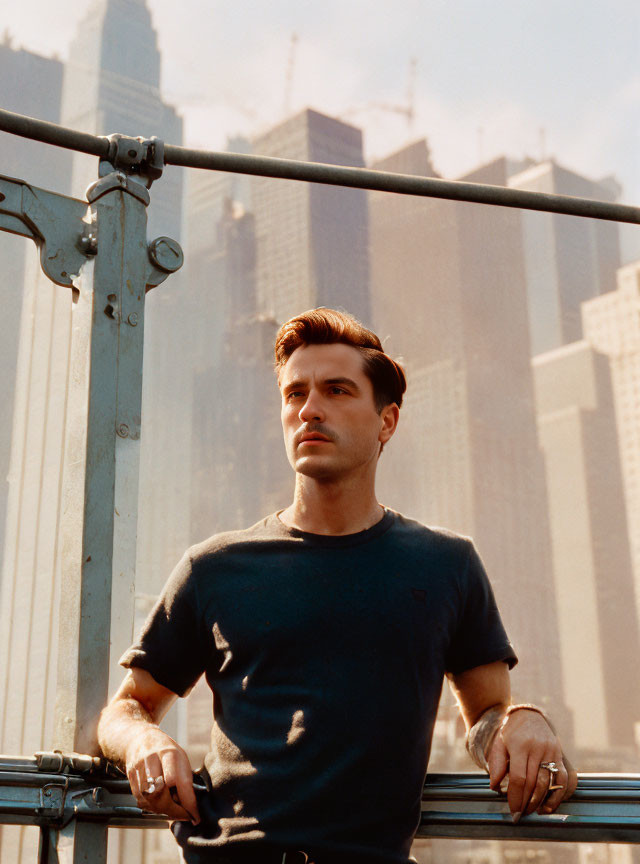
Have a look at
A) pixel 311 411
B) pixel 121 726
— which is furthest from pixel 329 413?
pixel 121 726

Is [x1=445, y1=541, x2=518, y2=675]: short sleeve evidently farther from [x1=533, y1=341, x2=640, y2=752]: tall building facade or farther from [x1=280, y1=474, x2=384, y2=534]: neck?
[x1=533, y1=341, x2=640, y2=752]: tall building facade

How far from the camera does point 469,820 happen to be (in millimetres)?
1784

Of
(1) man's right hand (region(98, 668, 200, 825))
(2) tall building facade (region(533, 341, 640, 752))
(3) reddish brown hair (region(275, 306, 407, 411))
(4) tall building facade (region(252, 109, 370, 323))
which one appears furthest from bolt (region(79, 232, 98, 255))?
(2) tall building facade (region(533, 341, 640, 752))

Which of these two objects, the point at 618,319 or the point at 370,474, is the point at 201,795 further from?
the point at 618,319

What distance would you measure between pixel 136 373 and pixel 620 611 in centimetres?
9934

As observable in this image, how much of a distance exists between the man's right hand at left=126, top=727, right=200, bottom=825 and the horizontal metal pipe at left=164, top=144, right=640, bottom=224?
143 cm

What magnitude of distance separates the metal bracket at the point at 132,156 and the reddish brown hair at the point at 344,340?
582 mm

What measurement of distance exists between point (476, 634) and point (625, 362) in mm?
96515

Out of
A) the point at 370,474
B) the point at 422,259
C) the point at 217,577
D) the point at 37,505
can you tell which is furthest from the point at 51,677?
the point at 422,259

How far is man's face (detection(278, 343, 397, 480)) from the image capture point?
75.5 inches

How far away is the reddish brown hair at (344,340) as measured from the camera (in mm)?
2037

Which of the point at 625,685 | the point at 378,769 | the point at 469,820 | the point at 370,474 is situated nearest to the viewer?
the point at 378,769

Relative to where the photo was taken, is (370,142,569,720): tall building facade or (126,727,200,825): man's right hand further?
(370,142,569,720): tall building facade

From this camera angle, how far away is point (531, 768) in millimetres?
1632
